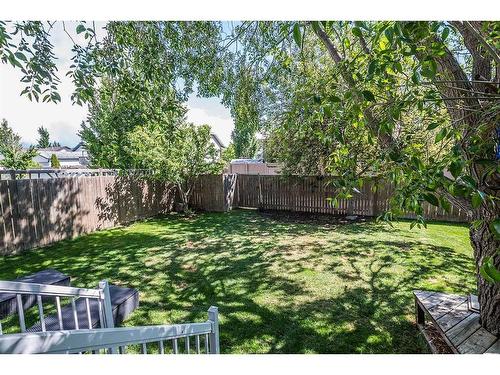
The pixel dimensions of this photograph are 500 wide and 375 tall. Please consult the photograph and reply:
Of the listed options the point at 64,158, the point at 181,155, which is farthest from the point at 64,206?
the point at 64,158

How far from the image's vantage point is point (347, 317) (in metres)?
2.39

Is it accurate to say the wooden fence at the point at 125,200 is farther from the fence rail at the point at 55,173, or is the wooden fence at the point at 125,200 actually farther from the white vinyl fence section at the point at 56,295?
the white vinyl fence section at the point at 56,295

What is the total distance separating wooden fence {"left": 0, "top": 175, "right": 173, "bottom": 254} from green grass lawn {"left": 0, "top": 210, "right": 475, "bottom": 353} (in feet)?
0.97

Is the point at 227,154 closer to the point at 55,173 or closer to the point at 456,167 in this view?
the point at 55,173

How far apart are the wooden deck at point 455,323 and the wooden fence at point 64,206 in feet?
17.5

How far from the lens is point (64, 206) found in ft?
16.5

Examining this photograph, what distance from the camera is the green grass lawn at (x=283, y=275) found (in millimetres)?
2201

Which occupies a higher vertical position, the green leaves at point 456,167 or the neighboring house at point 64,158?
the neighboring house at point 64,158

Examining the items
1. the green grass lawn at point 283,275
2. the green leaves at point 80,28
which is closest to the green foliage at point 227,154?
the green grass lawn at point 283,275

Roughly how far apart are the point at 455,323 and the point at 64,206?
5698mm
